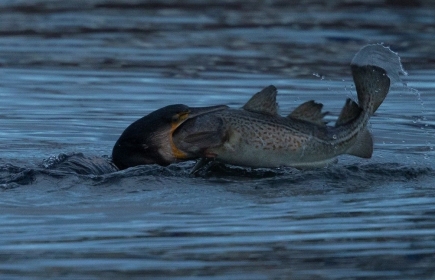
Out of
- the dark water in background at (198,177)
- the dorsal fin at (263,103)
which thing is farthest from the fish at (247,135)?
the dark water in background at (198,177)

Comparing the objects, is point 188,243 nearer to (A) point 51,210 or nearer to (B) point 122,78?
(A) point 51,210

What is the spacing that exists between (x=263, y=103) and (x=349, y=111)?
0.68 meters

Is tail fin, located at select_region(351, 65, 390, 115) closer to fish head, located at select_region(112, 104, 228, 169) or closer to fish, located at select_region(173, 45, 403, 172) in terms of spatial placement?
fish, located at select_region(173, 45, 403, 172)

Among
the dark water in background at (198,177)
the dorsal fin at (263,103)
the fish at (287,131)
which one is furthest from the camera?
the dorsal fin at (263,103)

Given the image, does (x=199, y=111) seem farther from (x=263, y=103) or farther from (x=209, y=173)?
(x=209, y=173)

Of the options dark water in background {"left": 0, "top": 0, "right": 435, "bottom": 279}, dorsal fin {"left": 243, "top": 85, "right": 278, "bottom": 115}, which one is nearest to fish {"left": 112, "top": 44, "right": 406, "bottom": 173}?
dorsal fin {"left": 243, "top": 85, "right": 278, "bottom": 115}

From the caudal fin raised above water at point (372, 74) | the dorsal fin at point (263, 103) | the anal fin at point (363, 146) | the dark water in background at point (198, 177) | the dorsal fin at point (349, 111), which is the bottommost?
the dark water in background at point (198, 177)

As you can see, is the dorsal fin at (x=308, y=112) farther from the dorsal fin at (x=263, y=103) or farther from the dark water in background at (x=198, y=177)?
the dark water in background at (x=198, y=177)

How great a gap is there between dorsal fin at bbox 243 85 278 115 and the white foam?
65 centimetres

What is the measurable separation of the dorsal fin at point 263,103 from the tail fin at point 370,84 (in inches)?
25.1

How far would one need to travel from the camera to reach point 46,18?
55.4ft

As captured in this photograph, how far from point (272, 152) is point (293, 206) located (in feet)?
1.48

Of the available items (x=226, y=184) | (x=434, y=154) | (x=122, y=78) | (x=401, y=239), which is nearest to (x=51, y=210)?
(x=226, y=184)

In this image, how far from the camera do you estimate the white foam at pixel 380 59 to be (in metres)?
6.84
